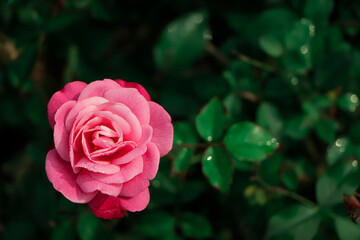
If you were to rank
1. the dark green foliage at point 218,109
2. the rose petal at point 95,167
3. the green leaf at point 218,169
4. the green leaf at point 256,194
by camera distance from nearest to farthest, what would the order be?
the rose petal at point 95,167 → the green leaf at point 218,169 → the dark green foliage at point 218,109 → the green leaf at point 256,194

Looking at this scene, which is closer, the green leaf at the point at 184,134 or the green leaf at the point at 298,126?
the green leaf at the point at 184,134

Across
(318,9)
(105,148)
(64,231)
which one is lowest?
(64,231)

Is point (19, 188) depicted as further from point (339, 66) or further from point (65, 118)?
point (339, 66)

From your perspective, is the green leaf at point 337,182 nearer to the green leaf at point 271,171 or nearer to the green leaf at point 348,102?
the green leaf at point 271,171

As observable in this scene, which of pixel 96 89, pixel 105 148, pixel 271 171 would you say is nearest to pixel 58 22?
pixel 96 89

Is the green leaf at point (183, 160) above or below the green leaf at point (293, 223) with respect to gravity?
above

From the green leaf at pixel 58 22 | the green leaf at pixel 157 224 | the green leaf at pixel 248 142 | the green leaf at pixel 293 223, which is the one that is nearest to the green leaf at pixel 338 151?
the green leaf at pixel 293 223

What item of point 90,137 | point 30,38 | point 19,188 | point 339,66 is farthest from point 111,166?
point 19,188

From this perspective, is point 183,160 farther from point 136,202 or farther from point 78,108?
point 78,108

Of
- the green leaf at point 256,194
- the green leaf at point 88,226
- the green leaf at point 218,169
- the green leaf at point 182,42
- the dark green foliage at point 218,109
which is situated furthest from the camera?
the green leaf at point 182,42
